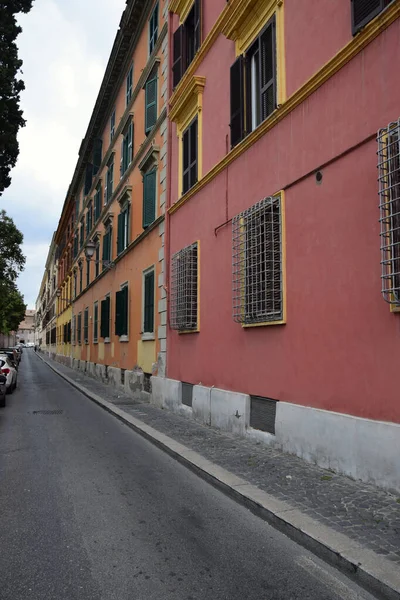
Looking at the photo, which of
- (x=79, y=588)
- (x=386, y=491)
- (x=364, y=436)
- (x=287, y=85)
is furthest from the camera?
(x=287, y=85)

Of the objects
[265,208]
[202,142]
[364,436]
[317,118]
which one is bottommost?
[364,436]

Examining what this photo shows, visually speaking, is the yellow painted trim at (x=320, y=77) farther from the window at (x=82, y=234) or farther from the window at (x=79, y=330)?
the window at (x=82, y=234)

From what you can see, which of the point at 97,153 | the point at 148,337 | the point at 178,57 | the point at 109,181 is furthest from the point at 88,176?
the point at 148,337

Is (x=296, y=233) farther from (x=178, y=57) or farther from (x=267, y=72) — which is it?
(x=178, y=57)

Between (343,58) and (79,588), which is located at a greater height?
(343,58)

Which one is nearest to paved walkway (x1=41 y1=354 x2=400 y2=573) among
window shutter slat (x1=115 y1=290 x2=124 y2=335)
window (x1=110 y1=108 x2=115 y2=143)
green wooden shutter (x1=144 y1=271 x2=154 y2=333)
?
green wooden shutter (x1=144 y1=271 x2=154 y2=333)

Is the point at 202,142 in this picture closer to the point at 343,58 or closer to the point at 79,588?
the point at 343,58

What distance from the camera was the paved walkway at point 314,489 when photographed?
13.4 ft

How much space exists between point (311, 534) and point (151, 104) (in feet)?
44.7

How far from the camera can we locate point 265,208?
7.85 m

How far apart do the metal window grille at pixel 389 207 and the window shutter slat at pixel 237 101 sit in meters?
4.04

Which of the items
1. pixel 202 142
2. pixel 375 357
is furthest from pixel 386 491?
pixel 202 142

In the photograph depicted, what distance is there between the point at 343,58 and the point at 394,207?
226 cm

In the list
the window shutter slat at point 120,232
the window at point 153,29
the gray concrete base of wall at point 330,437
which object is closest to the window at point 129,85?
the window at point 153,29
